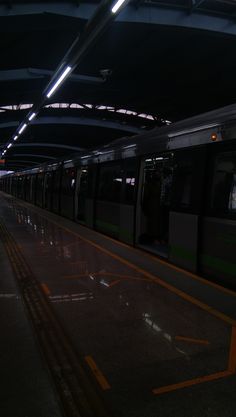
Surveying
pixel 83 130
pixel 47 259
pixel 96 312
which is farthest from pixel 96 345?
pixel 83 130

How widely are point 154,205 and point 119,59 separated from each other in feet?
27.7

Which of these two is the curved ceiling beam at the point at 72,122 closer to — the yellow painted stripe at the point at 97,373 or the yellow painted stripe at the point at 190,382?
the yellow painted stripe at the point at 97,373

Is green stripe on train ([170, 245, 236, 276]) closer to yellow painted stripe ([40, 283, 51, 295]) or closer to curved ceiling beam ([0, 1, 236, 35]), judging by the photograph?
yellow painted stripe ([40, 283, 51, 295])

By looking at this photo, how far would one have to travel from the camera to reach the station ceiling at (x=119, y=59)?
10398 mm

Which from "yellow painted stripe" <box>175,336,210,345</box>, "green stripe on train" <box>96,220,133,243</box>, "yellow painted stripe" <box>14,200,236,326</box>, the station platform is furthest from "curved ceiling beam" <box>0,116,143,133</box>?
"yellow painted stripe" <box>175,336,210,345</box>

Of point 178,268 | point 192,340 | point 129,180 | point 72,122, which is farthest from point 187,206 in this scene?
point 72,122

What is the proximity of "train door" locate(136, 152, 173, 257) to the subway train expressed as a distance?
0.9 inches

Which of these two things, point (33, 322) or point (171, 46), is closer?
point (33, 322)

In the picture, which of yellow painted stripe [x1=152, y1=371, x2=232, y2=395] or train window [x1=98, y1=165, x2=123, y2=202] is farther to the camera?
train window [x1=98, y1=165, x2=123, y2=202]

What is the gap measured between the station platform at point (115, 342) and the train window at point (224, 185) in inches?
49.7

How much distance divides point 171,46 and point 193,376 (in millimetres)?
13205

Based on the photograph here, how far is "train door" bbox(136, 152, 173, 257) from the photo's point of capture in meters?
9.71

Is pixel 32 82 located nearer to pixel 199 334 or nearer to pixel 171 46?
pixel 171 46

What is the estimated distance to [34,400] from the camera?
324 centimetres
